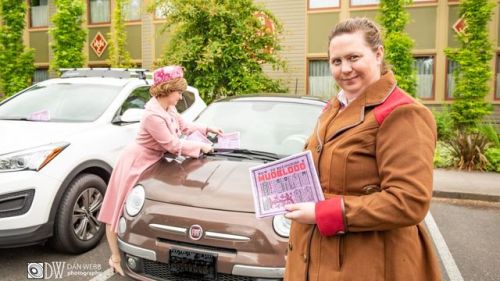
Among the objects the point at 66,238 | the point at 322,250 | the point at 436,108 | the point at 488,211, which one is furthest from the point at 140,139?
the point at 436,108

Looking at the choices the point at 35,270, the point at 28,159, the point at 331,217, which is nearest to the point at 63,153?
the point at 28,159

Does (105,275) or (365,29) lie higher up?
(365,29)

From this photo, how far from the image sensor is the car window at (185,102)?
6.30 metres

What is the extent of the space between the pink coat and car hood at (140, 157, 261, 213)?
4.6 inches

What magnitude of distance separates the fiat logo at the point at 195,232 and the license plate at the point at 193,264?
105 mm

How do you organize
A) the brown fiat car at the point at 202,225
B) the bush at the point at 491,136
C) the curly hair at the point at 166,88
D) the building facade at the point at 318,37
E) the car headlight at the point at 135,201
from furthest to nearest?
1. the building facade at the point at 318,37
2. the bush at the point at 491,136
3. the curly hair at the point at 166,88
4. the car headlight at the point at 135,201
5. the brown fiat car at the point at 202,225

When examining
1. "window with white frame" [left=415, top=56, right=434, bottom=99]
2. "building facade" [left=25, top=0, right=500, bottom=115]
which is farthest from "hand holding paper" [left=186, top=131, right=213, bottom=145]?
"window with white frame" [left=415, top=56, right=434, bottom=99]

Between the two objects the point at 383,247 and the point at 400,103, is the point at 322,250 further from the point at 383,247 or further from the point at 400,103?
the point at 400,103

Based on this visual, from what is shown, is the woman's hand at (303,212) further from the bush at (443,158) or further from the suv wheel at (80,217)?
the bush at (443,158)

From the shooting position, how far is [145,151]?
12.9 ft

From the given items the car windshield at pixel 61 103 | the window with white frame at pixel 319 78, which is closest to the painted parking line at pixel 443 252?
the car windshield at pixel 61 103

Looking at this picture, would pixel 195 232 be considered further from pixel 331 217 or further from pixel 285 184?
pixel 331 217

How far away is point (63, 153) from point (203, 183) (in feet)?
5.60

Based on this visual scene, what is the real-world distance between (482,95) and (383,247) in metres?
12.0
